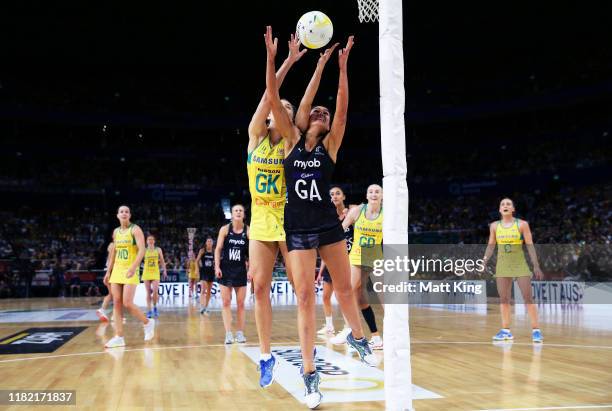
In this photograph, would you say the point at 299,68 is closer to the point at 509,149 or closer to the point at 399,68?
the point at 509,149

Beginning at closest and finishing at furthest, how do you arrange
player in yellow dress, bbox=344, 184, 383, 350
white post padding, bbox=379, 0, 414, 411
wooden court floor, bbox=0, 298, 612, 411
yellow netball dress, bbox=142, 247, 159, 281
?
white post padding, bbox=379, 0, 414, 411
wooden court floor, bbox=0, 298, 612, 411
player in yellow dress, bbox=344, 184, 383, 350
yellow netball dress, bbox=142, 247, 159, 281

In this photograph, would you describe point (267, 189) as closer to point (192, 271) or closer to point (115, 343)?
point (115, 343)

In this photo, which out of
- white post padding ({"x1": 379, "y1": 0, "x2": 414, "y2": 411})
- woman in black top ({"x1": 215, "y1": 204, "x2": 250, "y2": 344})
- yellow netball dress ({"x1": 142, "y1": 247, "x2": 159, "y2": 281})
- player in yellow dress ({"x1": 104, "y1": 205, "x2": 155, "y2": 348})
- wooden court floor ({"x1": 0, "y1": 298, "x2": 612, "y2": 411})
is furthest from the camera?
yellow netball dress ({"x1": 142, "y1": 247, "x2": 159, "y2": 281})

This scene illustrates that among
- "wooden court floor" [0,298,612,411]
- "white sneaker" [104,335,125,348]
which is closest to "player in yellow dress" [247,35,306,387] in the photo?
"wooden court floor" [0,298,612,411]

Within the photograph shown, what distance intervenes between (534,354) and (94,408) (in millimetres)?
6109

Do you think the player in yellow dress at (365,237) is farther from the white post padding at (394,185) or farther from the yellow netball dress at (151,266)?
the yellow netball dress at (151,266)

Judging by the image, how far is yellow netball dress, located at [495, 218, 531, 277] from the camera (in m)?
9.75

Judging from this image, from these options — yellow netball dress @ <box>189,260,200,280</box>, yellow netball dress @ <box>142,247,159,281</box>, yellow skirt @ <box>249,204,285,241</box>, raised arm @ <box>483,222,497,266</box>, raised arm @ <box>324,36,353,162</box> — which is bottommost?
yellow netball dress @ <box>189,260,200,280</box>

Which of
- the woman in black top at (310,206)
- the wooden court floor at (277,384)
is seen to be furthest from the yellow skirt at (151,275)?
the woman in black top at (310,206)

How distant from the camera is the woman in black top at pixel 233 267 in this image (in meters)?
9.86

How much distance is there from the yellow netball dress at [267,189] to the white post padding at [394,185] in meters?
1.68

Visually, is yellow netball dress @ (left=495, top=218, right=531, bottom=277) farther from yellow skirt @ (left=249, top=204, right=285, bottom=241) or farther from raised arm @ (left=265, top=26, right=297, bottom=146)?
raised arm @ (left=265, top=26, right=297, bottom=146)

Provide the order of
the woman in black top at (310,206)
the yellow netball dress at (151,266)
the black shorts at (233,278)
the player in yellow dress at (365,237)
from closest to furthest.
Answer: the woman in black top at (310,206) → the player in yellow dress at (365,237) → the black shorts at (233,278) → the yellow netball dress at (151,266)

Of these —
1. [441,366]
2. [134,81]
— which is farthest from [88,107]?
[441,366]
